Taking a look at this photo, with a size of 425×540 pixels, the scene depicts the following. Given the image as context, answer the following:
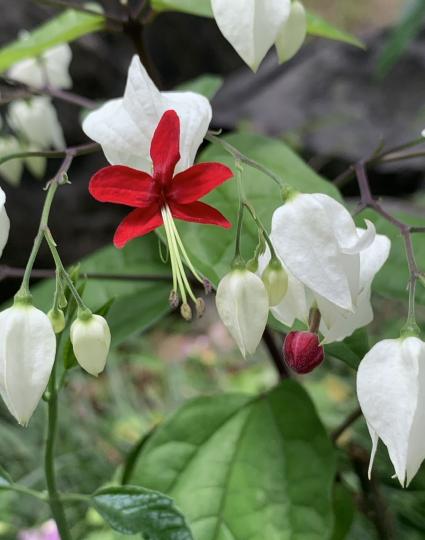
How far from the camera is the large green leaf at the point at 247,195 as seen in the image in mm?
550

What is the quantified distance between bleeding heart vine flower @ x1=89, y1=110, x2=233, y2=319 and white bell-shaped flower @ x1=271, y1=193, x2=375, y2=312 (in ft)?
0.14

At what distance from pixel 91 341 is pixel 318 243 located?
136 millimetres

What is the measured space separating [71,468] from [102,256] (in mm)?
769

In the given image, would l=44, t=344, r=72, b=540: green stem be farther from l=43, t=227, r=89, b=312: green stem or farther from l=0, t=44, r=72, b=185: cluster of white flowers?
l=0, t=44, r=72, b=185: cluster of white flowers

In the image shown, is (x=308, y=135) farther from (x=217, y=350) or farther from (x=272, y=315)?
(x=272, y=315)

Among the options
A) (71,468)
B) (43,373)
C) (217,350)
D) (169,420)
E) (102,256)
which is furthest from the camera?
(217,350)

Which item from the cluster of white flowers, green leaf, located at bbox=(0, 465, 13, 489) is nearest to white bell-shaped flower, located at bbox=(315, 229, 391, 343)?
green leaf, located at bbox=(0, 465, 13, 489)

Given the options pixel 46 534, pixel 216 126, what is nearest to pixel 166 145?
pixel 46 534

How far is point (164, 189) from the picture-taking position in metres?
0.48

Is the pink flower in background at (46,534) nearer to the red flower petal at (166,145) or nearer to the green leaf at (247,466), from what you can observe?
the green leaf at (247,466)

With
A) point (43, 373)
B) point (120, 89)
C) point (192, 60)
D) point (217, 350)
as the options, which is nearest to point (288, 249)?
point (43, 373)

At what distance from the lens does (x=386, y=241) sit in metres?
0.51

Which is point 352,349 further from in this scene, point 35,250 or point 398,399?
point 35,250

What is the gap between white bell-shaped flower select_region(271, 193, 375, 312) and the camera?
0.44 meters
